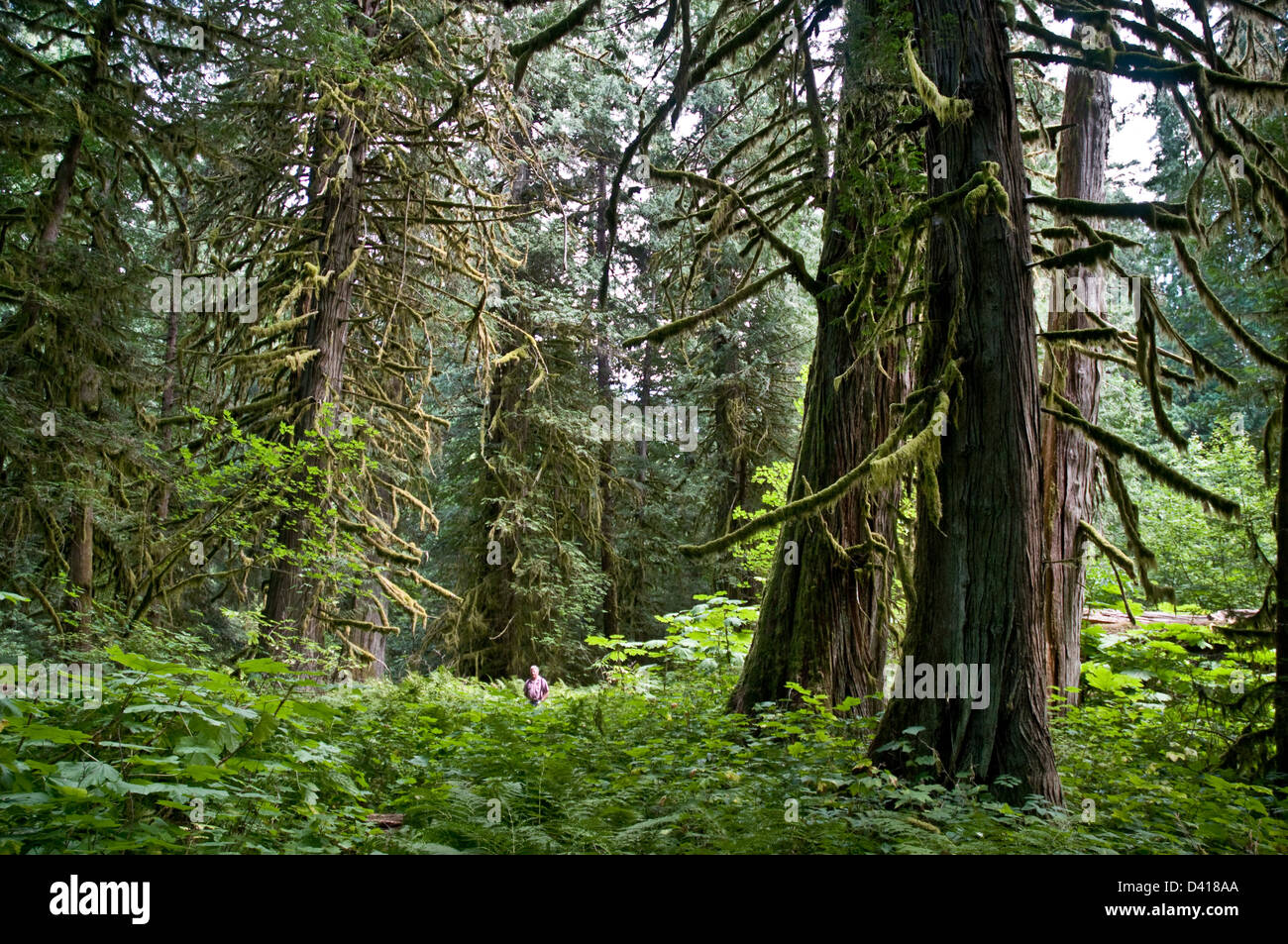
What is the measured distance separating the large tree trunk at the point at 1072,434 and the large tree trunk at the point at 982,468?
2911mm

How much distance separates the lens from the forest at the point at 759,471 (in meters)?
3.95

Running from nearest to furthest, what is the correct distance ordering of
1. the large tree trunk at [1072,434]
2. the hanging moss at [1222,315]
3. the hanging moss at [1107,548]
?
the hanging moss at [1222,315] → the hanging moss at [1107,548] → the large tree trunk at [1072,434]

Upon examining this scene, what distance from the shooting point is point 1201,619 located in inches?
436

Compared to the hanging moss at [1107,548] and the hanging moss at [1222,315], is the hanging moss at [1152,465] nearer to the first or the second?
the hanging moss at [1107,548]

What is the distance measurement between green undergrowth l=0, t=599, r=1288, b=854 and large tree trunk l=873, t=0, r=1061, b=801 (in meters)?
0.30

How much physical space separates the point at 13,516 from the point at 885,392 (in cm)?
841

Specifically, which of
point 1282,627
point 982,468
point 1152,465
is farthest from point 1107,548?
point 982,468

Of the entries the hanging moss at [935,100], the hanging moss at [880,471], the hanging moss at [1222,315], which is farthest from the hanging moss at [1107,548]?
the hanging moss at [935,100]

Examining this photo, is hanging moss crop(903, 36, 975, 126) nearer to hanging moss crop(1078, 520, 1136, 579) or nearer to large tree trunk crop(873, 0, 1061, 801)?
large tree trunk crop(873, 0, 1061, 801)

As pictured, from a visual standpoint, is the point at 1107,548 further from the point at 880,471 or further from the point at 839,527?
the point at 880,471

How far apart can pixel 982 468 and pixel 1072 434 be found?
4104mm
